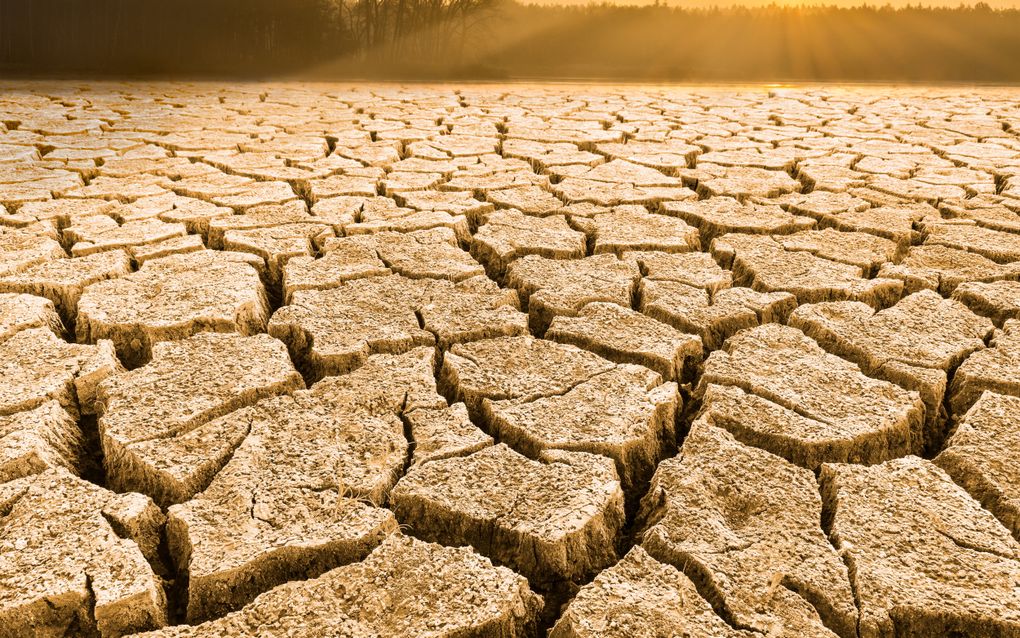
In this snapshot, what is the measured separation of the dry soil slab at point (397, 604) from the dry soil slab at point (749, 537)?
9.6 inches

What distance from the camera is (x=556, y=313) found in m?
1.91

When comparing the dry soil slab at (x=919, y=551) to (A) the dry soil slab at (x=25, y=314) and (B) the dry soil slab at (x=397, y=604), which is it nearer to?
(B) the dry soil slab at (x=397, y=604)

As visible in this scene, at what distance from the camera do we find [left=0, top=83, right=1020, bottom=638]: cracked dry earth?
3.25 ft

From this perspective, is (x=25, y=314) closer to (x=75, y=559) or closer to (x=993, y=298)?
(x=75, y=559)

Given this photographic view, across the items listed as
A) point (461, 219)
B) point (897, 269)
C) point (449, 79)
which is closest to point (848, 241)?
point (897, 269)

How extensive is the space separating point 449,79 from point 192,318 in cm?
899

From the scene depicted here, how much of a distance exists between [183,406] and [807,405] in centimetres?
122

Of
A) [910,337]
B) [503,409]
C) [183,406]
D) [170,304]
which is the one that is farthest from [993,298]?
[170,304]

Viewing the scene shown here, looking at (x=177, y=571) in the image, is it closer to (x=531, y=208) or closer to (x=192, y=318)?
(x=192, y=318)

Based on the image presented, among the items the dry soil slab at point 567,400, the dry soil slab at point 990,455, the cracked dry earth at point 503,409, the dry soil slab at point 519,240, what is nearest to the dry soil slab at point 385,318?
the cracked dry earth at point 503,409

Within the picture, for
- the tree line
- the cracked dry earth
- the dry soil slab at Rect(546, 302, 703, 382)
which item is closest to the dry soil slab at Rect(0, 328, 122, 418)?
the cracked dry earth

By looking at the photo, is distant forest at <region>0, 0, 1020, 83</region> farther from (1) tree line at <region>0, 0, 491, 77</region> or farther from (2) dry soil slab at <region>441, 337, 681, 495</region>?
(2) dry soil slab at <region>441, 337, 681, 495</region>

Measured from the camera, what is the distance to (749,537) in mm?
1098

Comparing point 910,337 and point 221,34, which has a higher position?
point 221,34
